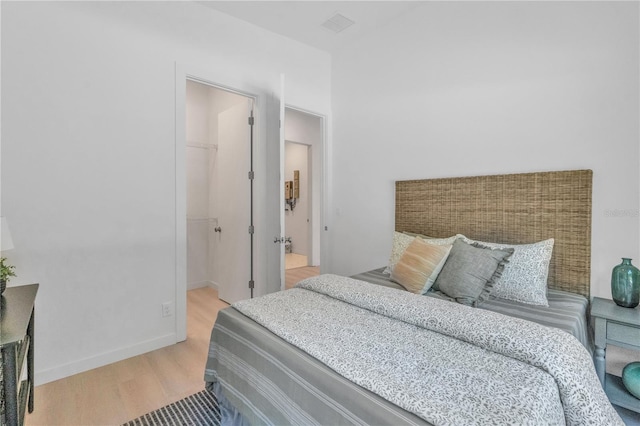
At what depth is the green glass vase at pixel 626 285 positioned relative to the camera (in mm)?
1744

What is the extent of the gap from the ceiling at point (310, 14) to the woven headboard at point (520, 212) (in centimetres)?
164

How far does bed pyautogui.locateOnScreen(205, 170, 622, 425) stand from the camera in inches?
38.2

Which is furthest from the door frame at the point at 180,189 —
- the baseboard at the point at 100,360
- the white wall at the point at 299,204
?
the white wall at the point at 299,204

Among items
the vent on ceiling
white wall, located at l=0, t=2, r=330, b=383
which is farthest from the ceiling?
white wall, located at l=0, t=2, r=330, b=383

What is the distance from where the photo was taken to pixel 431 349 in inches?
48.9

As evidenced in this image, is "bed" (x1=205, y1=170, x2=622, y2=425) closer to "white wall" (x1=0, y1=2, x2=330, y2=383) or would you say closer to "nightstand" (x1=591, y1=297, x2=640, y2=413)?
Result: "nightstand" (x1=591, y1=297, x2=640, y2=413)

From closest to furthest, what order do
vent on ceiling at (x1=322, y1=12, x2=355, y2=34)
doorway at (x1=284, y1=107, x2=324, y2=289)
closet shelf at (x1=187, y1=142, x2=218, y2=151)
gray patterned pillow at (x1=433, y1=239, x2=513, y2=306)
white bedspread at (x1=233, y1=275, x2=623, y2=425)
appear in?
white bedspread at (x1=233, y1=275, x2=623, y2=425)
gray patterned pillow at (x1=433, y1=239, x2=513, y2=306)
vent on ceiling at (x1=322, y1=12, x2=355, y2=34)
closet shelf at (x1=187, y1=142, x2=218, y2=151)
doorway at (x1=284, y1=107, x2=324, y2=289)

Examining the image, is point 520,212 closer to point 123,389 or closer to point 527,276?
point 527,276

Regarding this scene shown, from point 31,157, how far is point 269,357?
2.00 metres

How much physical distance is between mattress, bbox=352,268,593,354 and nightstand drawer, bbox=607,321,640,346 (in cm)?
11

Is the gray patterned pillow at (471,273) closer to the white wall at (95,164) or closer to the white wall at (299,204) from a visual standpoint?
the white wall at (95,164)

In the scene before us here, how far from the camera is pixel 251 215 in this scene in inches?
131

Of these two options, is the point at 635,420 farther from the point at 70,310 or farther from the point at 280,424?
the point at 70,310

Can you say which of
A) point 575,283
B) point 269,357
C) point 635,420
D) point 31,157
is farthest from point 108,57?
point 635,420
